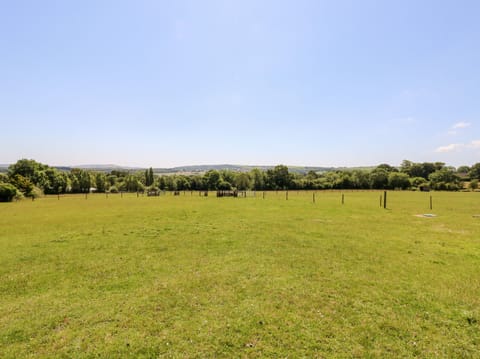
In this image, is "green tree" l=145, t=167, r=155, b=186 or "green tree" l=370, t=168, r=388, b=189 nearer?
"green tree" l=370, t=168, r=388, b=189

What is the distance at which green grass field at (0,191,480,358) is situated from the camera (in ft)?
12.6

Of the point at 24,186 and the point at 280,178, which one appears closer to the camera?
the point at 24,186

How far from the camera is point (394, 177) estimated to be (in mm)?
71000

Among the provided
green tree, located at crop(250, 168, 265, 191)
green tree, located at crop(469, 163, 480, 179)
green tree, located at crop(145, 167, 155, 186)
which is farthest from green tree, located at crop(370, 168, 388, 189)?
green tree, located at crop(145, 167, 155, 186)

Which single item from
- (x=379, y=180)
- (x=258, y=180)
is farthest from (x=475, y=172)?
(x=258, y=180)

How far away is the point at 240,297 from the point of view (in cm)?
538

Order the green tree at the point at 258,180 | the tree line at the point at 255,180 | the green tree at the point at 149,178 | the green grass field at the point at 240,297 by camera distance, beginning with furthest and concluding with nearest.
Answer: the green tree at the point at 149,178, the green tree at the point at 258,180, the tree line at the point at 255,180, the green grass field at the point at 240,297

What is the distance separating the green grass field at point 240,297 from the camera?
3.84m

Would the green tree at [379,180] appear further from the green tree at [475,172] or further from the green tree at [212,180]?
the green tree at [212,180]

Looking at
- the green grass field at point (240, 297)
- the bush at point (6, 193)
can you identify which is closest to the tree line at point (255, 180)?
the bush at point (6, 193)

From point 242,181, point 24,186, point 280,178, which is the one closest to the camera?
point 24,186

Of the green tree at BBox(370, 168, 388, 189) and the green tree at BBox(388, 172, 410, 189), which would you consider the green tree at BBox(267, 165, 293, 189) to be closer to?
the green tree at BBox(370, 168, 388, 189)

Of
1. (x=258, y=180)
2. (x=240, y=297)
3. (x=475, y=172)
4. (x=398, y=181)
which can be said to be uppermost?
(x=475, y=172)

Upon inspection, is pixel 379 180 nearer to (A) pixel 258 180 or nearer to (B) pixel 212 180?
(A) pixel 258 180
